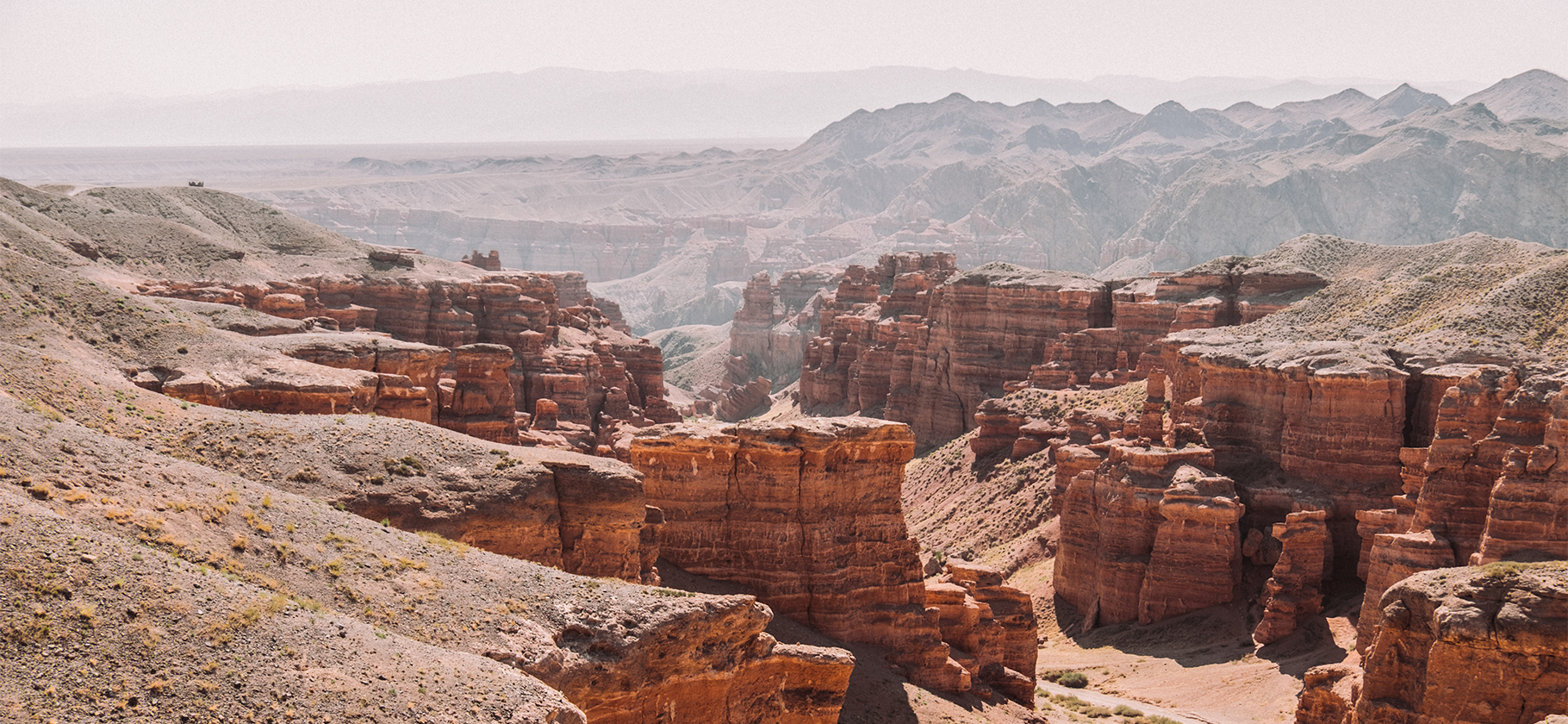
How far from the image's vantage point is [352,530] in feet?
66.0

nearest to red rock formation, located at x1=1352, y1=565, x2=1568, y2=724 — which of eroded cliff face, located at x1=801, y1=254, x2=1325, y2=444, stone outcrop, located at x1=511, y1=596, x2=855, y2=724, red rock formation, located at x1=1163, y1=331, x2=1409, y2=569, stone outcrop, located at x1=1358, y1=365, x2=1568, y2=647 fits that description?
stone outcrop, located at x1=1358, y1=365, x2=1568, y2=647

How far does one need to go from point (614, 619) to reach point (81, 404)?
10505mm

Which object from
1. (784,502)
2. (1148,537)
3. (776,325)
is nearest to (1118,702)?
(1148,537)

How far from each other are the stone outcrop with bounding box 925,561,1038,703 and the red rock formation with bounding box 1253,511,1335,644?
327 inches

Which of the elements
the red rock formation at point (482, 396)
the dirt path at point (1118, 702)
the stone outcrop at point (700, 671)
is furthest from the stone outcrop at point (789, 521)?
the red rock formation at point (482, 396)

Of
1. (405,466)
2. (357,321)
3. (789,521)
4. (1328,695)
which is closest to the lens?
(405,466)

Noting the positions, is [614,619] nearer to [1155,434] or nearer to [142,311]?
[142,311]

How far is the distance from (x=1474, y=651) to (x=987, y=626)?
10783 millimetres

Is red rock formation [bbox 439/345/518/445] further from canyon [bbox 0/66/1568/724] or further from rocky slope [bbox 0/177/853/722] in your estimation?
rocky slope [bbox 0/177/853/722]

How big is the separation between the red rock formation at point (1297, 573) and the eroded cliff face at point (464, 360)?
74.4 ft

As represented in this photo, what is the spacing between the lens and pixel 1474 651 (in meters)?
25.4

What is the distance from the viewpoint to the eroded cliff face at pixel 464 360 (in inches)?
1275

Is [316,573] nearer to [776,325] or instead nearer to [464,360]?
[464,360]

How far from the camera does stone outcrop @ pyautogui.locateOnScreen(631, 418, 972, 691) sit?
29.1 metres
